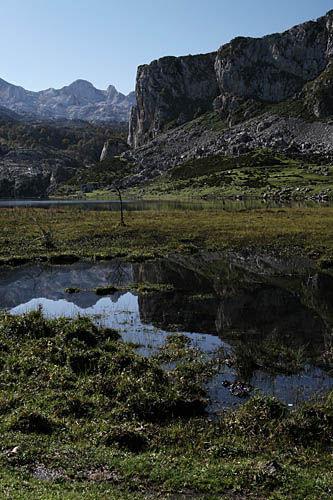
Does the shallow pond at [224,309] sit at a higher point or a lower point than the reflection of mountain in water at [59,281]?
lower

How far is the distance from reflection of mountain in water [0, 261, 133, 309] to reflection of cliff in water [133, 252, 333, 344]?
8.99ft

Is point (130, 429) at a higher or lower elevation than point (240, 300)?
higher

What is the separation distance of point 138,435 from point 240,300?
17.8 metres

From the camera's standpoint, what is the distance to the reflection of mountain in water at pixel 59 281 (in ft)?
94.1

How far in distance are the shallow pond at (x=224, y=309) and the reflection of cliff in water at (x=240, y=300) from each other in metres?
0.07

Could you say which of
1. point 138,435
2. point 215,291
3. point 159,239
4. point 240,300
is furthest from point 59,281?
point 138,435

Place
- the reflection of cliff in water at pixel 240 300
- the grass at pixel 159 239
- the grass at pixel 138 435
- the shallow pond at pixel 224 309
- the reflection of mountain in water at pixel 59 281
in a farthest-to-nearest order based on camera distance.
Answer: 1. the grass at pixel 159 239
2. the reflection of mountain in water at pixel 59 281
3. the reflection of cliff in water at pixel 240 300
4. the shallow pond at pixel 224 309
5. the grass at pixel 138 435

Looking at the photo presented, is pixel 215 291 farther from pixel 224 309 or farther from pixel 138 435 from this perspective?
pixel 138 435

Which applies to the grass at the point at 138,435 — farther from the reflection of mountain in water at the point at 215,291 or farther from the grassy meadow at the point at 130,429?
the reflection of mountain in water at the point at 215,291

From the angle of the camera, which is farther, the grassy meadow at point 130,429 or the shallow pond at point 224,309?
the shallow pond at point 224,309

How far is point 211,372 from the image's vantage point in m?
15.7

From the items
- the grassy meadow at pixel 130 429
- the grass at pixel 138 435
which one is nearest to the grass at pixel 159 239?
the grassy meadow at pixel 130 429

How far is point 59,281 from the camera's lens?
3362cm

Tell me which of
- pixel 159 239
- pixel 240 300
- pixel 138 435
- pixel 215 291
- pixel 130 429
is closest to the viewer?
pixel 138 435
